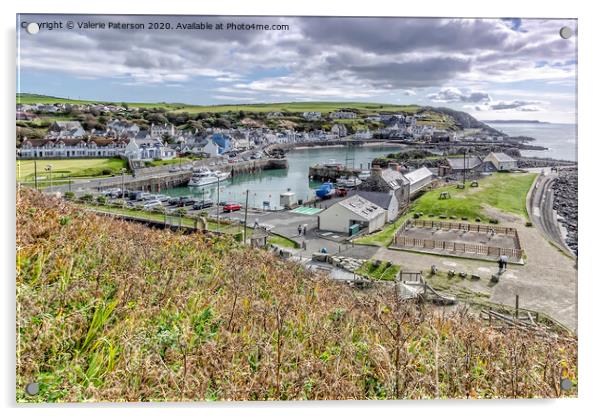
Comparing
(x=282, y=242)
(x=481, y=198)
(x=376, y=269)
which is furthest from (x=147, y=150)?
(x=481, y=198)

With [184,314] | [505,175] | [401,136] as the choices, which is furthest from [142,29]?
[505,175]

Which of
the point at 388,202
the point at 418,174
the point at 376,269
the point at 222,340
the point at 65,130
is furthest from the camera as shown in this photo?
the point at 418,174

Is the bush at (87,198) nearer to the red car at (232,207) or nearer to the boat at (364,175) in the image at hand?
the red car at (232,207)

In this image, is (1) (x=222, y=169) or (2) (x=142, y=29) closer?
(2) (x=142, y=29)

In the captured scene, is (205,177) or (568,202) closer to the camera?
(568,202)

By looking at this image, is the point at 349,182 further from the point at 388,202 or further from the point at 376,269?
the point at 376,269

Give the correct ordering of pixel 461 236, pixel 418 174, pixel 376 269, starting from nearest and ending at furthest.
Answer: pixel 376 269, pixel 461 236, pixel 418 174

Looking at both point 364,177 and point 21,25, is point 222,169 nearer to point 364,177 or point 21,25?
point 364,177
